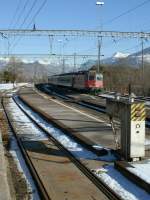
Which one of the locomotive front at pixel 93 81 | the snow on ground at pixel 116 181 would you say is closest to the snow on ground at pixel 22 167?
the snow on ground at pixel 116 181

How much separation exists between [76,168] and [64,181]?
60.9 inches

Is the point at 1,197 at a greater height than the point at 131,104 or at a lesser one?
lesser

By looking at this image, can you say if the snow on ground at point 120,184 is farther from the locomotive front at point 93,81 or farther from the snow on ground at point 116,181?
the locomotive front at point 93,81

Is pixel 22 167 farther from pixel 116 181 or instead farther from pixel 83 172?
pixel 116 181

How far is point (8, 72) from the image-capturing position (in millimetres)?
141375

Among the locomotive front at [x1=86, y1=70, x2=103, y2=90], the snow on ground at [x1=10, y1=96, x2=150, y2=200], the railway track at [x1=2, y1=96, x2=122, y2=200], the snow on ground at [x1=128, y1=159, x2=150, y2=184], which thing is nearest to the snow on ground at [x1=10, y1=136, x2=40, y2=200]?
the railway track at [x1=2, y1=96, x2=122, y2=200]

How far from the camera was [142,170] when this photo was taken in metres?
12.1

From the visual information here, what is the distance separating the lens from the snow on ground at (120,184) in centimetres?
1033

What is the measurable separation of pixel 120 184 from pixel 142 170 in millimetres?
935

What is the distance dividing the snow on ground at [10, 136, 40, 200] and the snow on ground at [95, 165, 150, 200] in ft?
5.55

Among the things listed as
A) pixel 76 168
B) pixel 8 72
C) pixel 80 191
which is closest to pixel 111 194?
pixel 80 191

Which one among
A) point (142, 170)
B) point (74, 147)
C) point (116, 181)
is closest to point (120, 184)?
point (116, 181)

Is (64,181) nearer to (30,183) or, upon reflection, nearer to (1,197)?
(30,183)

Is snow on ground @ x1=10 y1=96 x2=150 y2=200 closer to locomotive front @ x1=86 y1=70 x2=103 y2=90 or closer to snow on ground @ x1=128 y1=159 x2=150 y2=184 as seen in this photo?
snow on ground @ x1=128 y1=159 x2=150 y2=184
